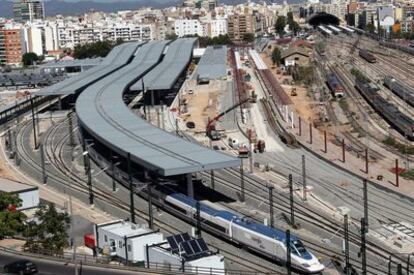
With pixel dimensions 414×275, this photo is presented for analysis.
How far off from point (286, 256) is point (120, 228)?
315 cm

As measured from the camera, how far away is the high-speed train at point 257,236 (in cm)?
1227

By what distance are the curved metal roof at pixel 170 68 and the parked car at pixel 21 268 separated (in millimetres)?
19462

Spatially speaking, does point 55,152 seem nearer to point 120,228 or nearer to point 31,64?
point 120,228

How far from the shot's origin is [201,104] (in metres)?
32.0

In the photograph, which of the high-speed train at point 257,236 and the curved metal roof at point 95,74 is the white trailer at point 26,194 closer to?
the high-speed train at point 257,236

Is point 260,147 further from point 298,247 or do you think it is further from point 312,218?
point 298,247

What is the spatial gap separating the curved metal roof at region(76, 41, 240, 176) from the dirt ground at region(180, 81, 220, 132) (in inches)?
112

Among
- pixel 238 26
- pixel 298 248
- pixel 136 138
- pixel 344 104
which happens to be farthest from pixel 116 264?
pixel 238 26

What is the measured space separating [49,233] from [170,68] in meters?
25.2

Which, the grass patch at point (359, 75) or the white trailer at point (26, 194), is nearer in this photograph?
the white trailer at point (26, 194)

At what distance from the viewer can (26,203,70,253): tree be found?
1294 centimetres

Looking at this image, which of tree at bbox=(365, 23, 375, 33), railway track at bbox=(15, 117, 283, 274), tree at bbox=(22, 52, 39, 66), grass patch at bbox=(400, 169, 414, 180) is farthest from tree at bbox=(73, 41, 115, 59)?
grass patch at bbox=(400, 169, 414, 180)

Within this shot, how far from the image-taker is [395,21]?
81250 millimetres

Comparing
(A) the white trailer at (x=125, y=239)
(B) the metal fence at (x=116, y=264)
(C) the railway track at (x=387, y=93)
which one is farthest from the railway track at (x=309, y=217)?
(C) the railway track at (x=387, y=93)
